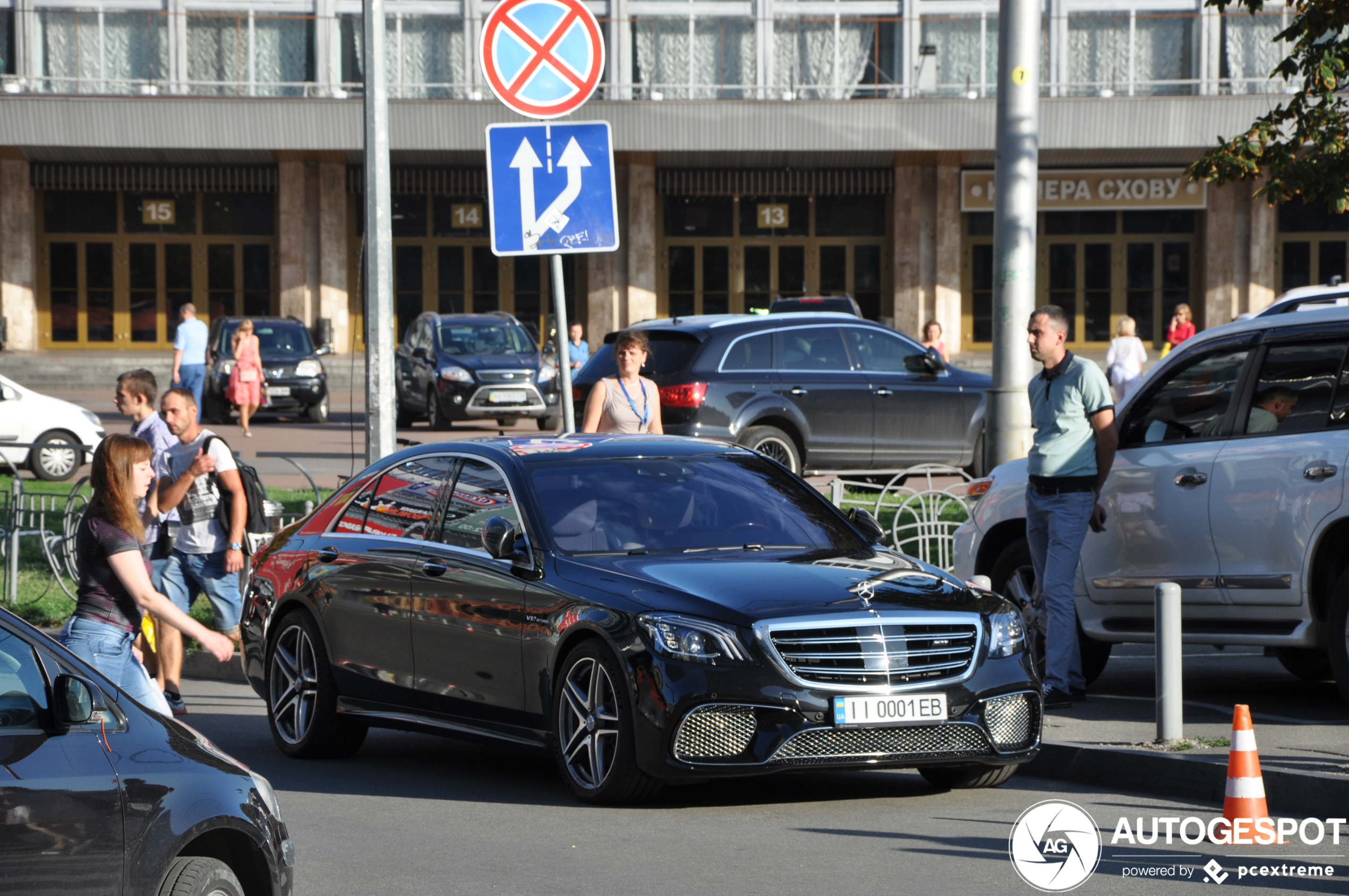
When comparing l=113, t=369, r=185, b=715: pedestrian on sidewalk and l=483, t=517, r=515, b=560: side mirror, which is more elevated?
l=483, t=517, r=515, b=560: side mirror

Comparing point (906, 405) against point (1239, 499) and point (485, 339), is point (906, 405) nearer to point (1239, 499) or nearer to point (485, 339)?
point (1239, 499)

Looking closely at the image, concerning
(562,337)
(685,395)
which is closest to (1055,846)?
(562,337)

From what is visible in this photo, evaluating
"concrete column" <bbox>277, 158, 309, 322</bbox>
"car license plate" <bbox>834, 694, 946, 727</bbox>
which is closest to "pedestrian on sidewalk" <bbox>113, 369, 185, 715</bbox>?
"car license plate" <bbox>834, 694, 946, 727</bbox>

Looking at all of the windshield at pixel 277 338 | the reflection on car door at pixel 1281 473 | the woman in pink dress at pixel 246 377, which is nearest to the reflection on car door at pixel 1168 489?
the reflection on car door at pixel 1281 473

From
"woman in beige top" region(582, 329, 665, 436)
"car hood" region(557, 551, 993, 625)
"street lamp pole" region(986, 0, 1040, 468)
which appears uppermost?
"street lamp pole" region(986, 0, 1040, 468)

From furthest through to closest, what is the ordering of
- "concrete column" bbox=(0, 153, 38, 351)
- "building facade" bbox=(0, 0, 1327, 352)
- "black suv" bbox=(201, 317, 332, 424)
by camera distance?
"concrete column" bbox=(0, 153, 38, 351)
"building facade" bbox=(0, 0, 1327, 352)
"black suv" bbox=(201, 317, 332, 424)

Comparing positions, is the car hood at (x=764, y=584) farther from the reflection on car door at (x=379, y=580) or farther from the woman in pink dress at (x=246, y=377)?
the woman in pink dress at (x=246, y=377)

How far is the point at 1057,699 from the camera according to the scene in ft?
29.8

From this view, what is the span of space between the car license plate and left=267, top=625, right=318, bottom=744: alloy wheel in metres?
2.92

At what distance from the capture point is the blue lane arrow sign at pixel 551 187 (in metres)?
9.96

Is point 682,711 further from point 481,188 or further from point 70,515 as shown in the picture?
point 481,188

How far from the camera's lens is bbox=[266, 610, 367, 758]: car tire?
8.53 metres

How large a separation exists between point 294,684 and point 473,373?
17653mm

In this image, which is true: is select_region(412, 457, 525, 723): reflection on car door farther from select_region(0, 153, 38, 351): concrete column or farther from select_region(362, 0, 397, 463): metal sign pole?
select_region(0, 153, 38, 351): concrete column
